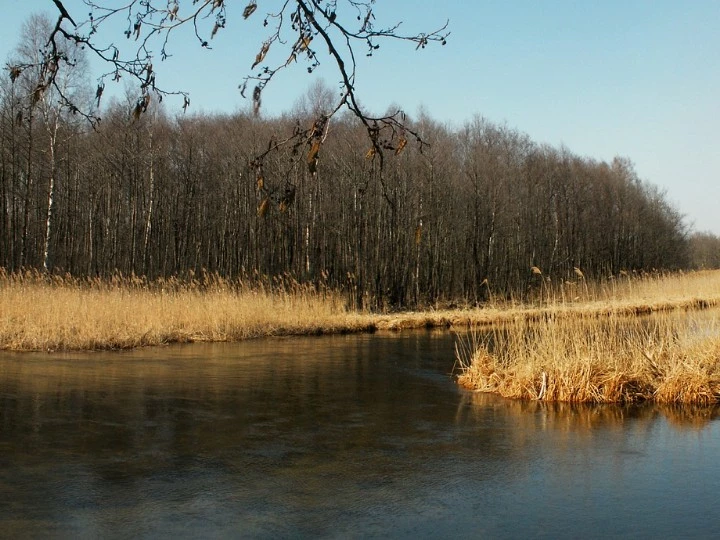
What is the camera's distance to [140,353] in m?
12.5

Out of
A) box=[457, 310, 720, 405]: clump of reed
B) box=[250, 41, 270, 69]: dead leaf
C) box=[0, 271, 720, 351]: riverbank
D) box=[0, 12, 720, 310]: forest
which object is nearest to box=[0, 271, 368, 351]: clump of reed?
box=[0, 271, 720, 351]: riverbank

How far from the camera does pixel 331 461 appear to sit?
19.1 feet

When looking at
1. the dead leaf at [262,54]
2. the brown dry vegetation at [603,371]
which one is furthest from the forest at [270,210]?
the dead leaf at [262,54]

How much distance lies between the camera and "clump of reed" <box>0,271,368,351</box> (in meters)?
12.7

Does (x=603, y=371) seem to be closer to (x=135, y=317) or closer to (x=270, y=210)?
(x=135, y=317)

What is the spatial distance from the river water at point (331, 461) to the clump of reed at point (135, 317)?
2.58 meters

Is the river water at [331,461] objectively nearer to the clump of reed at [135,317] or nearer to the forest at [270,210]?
the clump of reed at [135,317]

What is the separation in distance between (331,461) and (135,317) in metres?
9.43

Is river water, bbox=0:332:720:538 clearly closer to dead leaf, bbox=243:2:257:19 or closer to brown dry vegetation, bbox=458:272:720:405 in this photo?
brown dry vegetation, bbox=458:272:720:405

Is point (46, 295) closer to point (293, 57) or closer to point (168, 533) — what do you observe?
point (168, 533)

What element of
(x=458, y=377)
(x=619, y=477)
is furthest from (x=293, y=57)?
(x=458, y=377)

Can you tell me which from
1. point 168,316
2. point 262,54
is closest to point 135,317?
point 168,316

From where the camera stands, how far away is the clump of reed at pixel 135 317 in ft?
41.6

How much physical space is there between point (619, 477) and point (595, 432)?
158 cm
